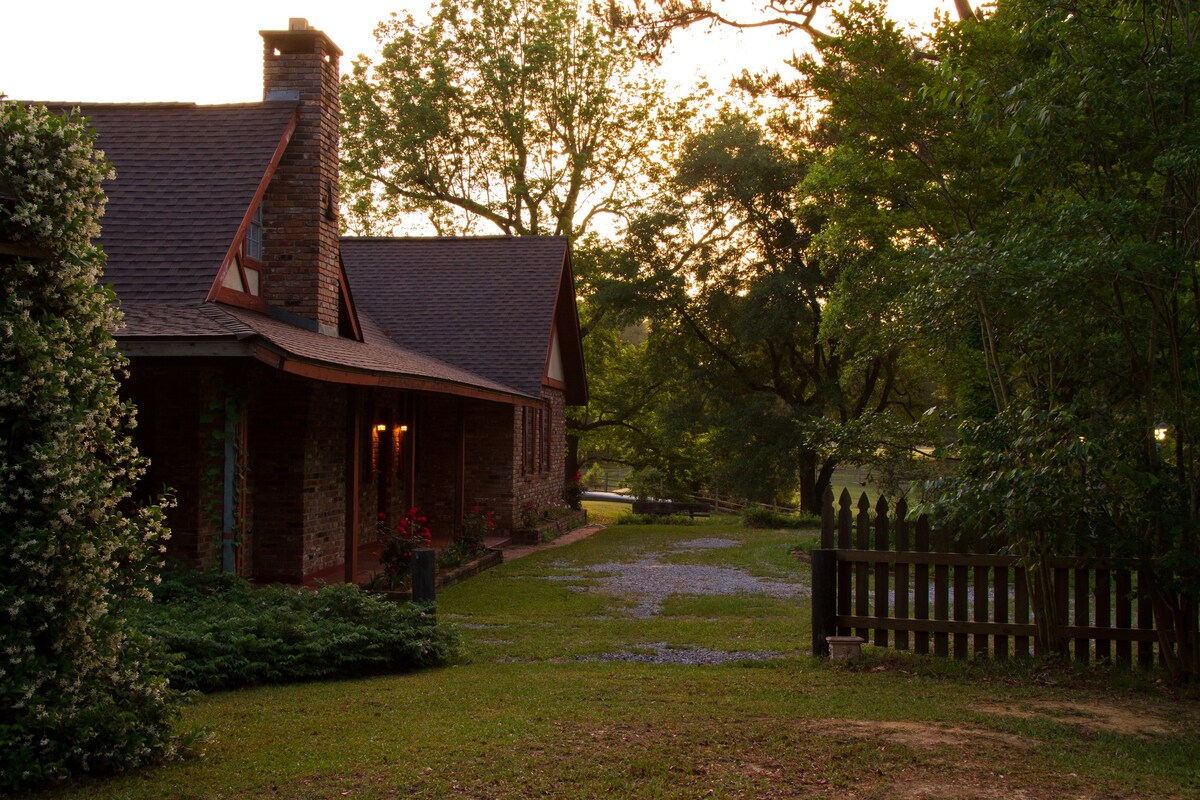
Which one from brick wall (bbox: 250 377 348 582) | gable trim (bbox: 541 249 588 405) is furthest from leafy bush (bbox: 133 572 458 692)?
gable trim (bbox: 541 249 588 405)

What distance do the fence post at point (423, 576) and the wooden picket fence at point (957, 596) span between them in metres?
3.24

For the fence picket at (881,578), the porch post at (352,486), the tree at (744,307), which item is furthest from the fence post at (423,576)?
the tree at (744,307)

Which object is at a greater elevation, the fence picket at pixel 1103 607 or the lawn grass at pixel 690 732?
the fence picket at pixel 1103 607

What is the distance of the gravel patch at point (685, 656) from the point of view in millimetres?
8625

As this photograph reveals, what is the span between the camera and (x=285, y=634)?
8055 millimetres

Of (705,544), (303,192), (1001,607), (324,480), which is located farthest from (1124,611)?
(705,544)

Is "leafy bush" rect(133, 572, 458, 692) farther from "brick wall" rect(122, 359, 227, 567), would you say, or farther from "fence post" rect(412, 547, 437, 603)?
"brick wall" rect(122, 359, 227, 567)

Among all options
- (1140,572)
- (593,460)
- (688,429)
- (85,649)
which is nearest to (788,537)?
(688,429)

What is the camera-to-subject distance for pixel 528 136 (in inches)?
1384

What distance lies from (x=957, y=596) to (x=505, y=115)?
28916mm

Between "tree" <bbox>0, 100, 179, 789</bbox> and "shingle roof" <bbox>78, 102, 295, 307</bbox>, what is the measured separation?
17.4ft

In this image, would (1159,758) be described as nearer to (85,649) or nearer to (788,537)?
(85,649)

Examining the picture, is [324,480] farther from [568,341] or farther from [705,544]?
[568,341]

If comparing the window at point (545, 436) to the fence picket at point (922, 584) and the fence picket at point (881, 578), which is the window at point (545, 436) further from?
the fence picket at point (922, 584)
